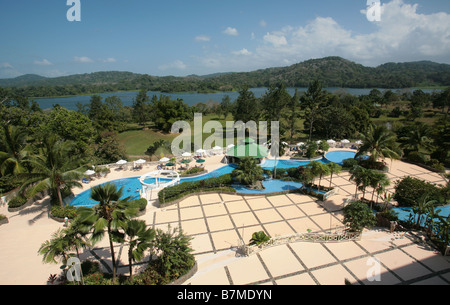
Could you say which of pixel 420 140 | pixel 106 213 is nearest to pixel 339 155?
pixel 420 140

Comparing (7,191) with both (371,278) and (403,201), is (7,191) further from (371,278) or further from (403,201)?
(403,201)

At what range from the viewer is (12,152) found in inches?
773

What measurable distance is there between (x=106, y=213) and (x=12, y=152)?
55.2 ft

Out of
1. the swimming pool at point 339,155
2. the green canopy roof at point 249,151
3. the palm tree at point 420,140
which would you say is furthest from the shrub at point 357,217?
the palm tree at point 420,140

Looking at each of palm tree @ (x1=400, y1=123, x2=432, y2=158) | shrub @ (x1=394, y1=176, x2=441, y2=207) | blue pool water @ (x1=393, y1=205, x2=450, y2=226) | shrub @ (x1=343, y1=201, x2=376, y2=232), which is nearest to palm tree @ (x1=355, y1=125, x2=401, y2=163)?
palm tree @ (x1=400, y1=123, x2=432, y2=158)

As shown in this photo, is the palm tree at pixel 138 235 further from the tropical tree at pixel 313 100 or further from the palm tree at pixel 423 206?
the tropical tree at pixel 313 100

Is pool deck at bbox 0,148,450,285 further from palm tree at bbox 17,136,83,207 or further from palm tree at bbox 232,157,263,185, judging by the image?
palm tree at bbox 17,136,83,207

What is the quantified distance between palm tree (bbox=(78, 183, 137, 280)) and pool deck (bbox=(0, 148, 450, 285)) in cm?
431

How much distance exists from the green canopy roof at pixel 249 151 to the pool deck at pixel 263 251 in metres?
8.56

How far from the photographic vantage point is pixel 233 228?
631 inches

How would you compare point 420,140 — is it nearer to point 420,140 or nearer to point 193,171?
point 420,140

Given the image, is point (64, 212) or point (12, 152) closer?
point (64, 212)

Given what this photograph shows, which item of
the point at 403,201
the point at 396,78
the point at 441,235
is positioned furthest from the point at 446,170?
the point at 396,78

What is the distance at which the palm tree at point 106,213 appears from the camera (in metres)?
9.02
